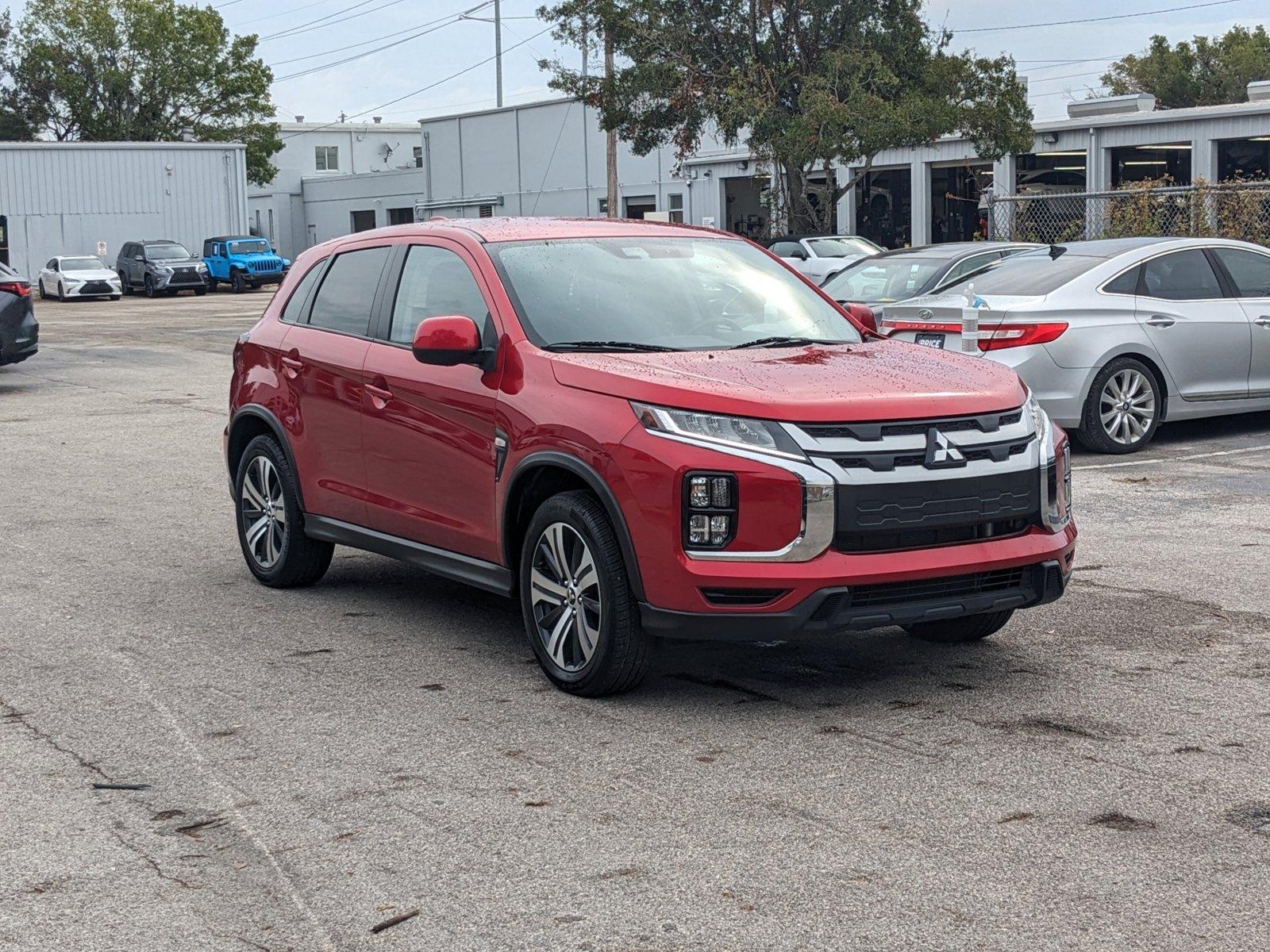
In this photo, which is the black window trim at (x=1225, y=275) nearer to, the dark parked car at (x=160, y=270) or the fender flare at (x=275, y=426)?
the fender flare at (x=275, y=426)

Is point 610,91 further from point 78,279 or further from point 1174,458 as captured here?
point 1174,458

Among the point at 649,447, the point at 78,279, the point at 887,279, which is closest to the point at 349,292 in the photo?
the point at 649,447

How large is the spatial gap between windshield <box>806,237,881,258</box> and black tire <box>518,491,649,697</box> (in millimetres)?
24412

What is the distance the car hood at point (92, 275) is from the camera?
48781mm

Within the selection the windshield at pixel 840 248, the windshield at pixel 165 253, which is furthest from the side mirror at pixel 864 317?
the windshield at pixel 165 253

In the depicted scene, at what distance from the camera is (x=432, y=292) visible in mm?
6914

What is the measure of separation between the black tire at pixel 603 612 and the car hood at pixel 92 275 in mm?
46030

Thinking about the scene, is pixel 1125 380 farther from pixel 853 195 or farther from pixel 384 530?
pixel 853 195

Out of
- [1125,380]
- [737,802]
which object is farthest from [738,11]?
[737,802]

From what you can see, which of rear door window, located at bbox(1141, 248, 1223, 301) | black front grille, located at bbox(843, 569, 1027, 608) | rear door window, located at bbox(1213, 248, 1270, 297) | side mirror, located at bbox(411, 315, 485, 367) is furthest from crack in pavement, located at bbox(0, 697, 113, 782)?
rear door window, located at bbox(1213, 248, 1270, 297)

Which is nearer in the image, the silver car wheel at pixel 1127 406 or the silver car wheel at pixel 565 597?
the silver car wheel at pixel 565 597

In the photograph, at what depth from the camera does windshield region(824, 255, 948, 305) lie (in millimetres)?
14453

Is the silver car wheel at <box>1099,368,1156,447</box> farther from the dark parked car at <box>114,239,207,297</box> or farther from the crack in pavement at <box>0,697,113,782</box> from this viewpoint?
the dark parked car at <box>114,239,207,297</box>

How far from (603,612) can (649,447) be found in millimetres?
606
